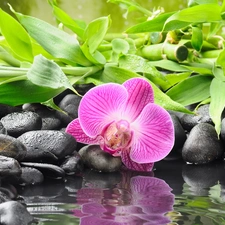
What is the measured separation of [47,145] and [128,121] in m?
0.09

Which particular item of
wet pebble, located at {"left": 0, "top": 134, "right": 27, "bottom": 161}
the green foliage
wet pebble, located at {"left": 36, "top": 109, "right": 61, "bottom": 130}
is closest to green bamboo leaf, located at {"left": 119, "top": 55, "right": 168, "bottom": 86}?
the green foliage

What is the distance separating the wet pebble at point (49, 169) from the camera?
1.67 ft

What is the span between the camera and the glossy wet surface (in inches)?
15.9

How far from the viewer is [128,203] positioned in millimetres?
448

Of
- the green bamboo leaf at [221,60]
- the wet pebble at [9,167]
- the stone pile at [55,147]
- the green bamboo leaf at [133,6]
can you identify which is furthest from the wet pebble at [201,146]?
the green bamboo leaf at [133,6]

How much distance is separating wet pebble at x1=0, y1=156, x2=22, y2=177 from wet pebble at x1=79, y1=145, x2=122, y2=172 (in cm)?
11

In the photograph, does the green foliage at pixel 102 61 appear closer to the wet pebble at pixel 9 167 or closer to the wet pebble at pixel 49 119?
the wet pebble at pixel 49 119

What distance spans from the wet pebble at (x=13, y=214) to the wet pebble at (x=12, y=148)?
121 millimetres

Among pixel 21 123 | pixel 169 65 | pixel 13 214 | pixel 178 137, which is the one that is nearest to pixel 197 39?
pixel 169 65

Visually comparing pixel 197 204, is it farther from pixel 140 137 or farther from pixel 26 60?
pixel 26 60

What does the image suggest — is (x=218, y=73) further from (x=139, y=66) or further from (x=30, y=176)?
(x=30, y=176)

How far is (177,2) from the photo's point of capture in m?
1.49

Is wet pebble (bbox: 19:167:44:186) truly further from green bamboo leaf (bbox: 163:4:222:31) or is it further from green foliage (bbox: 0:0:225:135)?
green bamboo leaf (bbox: 163:4:222:31)

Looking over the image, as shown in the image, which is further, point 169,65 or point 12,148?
point 169,65
